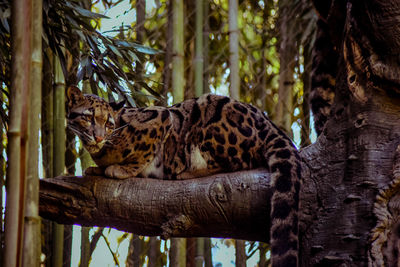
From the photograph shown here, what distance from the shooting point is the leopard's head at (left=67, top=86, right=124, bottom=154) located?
8.30 feet

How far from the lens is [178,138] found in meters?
2.71

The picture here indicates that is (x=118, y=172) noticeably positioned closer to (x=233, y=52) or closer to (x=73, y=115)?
(x=73, y=115)

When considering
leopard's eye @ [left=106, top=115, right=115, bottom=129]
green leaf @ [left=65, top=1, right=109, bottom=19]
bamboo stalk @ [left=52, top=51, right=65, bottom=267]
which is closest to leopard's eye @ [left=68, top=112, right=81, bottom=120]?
leopard's eye @ [left=106, top=115, right=115, bottom=129]

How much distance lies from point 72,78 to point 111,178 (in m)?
1.12

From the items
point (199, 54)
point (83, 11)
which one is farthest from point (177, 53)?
point (83, 11)

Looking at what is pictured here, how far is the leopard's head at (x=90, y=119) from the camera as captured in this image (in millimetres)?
2529

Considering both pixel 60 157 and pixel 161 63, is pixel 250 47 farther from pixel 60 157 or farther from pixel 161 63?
pixel 60 157

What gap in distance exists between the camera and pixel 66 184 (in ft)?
7.95

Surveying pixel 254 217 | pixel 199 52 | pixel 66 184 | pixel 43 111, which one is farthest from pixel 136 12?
pixel 254 217

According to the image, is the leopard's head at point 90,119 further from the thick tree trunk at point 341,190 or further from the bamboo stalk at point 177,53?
the bamboo stalk at point 177,53

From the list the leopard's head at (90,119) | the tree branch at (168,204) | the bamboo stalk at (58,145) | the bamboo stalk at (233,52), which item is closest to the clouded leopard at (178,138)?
the leopard's head at (90,119)

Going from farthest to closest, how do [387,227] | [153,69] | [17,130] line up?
[153,69] → [387,227] → [17,130]

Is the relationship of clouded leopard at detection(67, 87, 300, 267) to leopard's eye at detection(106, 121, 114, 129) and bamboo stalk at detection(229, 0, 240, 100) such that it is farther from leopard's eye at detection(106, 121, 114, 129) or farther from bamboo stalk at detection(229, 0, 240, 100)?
bamboo stalk at detection(229, 0, 240, 100)

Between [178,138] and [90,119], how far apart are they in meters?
0.40
